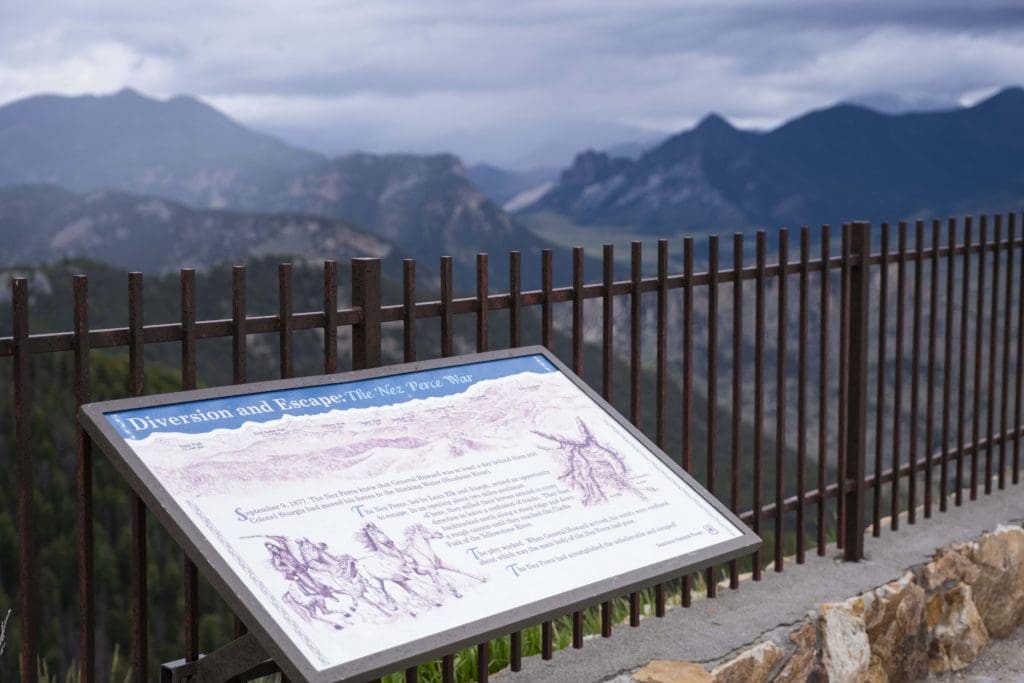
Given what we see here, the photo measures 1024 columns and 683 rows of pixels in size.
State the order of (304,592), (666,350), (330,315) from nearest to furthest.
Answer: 1. (304,592)
2. (330,315)
3. (666,350)

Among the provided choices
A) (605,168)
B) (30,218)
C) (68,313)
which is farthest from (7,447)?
(605,168)

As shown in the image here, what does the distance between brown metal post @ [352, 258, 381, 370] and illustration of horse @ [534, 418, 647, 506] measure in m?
0.62

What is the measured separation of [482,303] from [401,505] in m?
1.20

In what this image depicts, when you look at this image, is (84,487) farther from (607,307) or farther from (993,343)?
(993,343)

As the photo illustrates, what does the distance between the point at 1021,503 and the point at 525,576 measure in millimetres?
4610

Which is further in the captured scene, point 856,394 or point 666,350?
point 856,394

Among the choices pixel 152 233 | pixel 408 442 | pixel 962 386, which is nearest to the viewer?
pixel 408 442

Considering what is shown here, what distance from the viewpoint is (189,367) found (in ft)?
10.1

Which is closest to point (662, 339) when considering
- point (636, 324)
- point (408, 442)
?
point (636, 324)

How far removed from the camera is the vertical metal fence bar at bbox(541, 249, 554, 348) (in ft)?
12.7

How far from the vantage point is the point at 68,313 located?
49344 millimetres

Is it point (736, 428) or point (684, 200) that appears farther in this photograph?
point (684, 200)

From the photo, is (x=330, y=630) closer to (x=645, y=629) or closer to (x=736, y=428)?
(x=645, y=629)

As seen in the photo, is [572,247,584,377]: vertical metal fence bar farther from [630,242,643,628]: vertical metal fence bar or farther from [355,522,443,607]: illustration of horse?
[355,522,443,607]: illustration of horse
